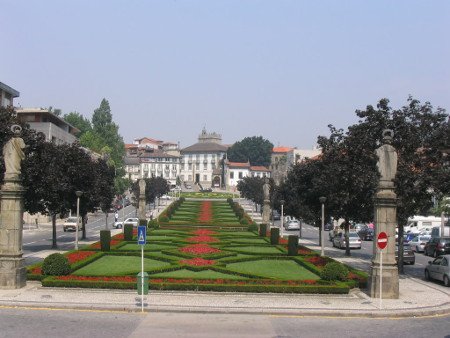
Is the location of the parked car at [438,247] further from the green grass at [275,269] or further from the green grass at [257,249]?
the green grass at [275,269]

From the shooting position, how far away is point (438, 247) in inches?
1741

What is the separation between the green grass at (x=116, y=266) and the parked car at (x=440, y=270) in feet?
44.7

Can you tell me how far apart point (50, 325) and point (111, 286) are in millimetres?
6206

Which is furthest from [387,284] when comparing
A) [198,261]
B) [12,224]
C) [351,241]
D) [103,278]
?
[351,241]

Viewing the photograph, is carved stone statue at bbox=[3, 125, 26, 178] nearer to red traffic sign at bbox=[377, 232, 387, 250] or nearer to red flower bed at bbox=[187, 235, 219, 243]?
red traffic sign at bbox=[377, 232, 387, 250]

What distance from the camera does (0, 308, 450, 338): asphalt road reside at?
1708 cm

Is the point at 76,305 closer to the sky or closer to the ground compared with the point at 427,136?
closer to the ground

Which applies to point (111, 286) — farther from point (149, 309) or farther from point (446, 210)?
point (446, 210)

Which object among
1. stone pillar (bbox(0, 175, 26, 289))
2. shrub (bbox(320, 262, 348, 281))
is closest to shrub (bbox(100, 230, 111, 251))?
stone pillar (bbox(0, 175, 26, 289))

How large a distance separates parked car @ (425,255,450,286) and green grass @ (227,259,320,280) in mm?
5971

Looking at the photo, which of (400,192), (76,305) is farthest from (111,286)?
(400,192)

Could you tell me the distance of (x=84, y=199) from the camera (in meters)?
46.9

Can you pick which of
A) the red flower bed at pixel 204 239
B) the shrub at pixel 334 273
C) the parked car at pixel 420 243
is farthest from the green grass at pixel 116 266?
the parked car at pixel 420 243

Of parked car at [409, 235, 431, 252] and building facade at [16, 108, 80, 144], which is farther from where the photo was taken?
building facade at [16, 108, 80, 144]
